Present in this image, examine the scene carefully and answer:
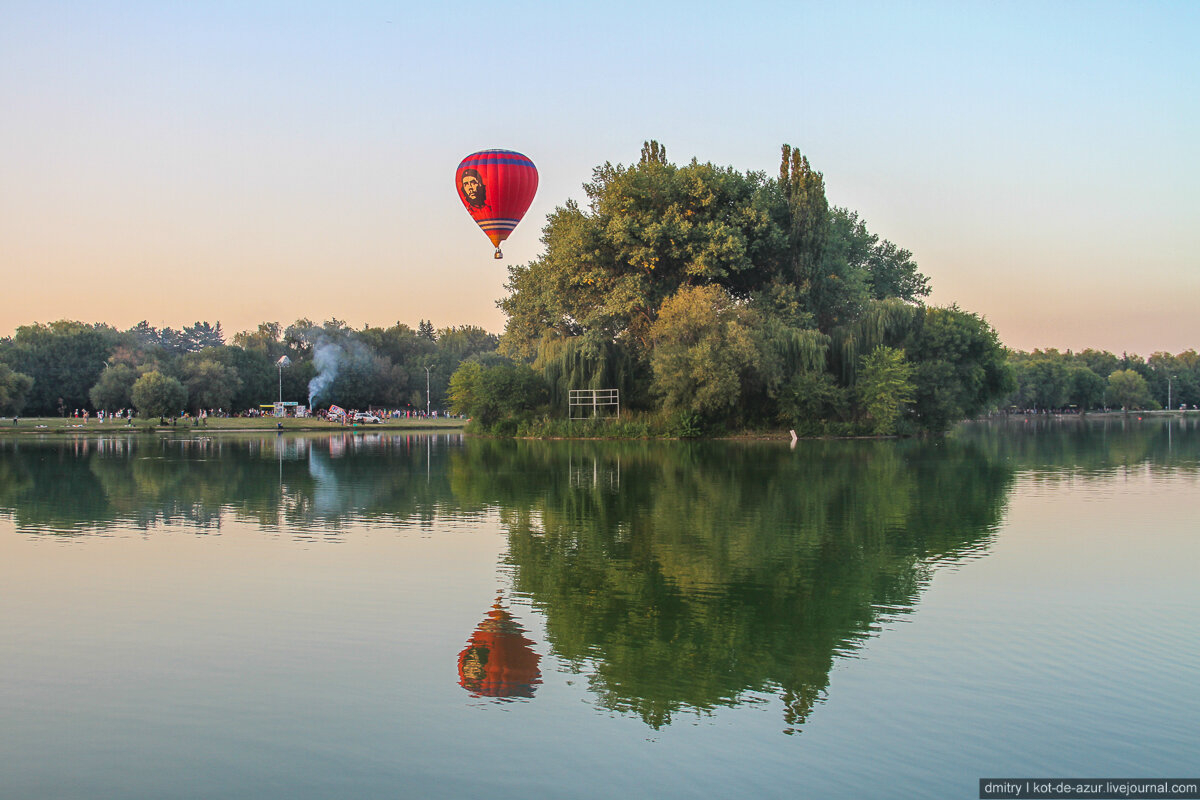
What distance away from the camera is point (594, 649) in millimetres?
7074

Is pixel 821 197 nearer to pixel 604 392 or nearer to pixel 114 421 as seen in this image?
pixel 604 392

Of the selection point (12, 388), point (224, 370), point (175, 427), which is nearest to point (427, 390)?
point (224, 370)

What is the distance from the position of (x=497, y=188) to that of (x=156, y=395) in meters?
45.5

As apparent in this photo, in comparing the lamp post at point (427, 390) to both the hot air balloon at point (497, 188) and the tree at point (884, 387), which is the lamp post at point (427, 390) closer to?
the tree at point (884, 387)

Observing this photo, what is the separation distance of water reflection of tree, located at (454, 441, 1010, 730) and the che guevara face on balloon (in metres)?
13.7

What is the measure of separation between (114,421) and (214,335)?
306ft

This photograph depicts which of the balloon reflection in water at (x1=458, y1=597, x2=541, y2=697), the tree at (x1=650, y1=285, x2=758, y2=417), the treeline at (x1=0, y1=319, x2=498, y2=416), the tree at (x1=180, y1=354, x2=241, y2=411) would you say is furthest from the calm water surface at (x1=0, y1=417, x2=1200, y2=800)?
the tree at (x1=180, y1=354, x2=241, y2=411)

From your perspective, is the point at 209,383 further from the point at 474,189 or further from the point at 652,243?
the point at 474,189

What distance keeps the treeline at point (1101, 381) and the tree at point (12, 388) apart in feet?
256

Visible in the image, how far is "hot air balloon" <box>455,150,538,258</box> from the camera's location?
1315 inches

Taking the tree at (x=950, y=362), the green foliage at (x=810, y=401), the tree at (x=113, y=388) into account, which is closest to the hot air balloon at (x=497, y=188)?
the green foliage at (x=810, y=401)

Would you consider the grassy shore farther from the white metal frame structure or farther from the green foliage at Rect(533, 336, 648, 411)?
the white metal frame structure

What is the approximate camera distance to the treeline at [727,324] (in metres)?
39.8

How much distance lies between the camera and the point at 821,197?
140 feet
